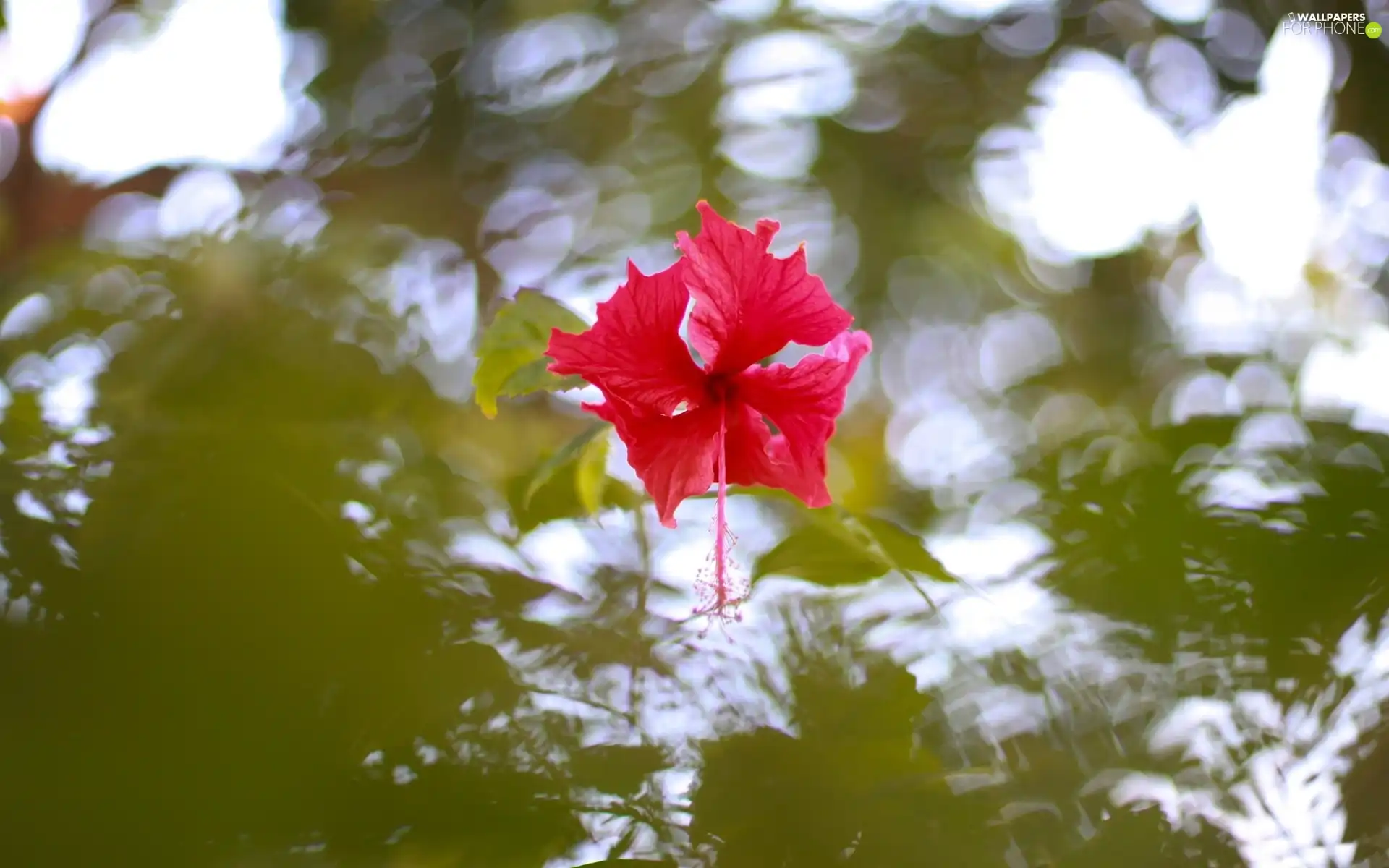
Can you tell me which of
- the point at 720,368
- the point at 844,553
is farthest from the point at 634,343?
the point at 844,553

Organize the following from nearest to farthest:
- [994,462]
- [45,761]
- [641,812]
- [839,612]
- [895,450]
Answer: [45,761]
[641,812]
[839,612]
[994,462]
[895,450]

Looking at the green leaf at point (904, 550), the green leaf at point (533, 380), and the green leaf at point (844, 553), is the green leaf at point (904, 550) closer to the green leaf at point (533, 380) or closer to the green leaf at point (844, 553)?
the green leaf at point (844, 553)

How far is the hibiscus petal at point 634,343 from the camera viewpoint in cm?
52

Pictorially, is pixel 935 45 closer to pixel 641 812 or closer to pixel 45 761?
pixel 641 812

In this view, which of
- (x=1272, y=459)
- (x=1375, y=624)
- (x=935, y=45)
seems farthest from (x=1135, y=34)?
(x=1375, y=624)

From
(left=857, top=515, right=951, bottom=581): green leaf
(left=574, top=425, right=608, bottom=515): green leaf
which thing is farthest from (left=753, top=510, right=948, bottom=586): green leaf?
(left=574, top=425, right=608, bottom=515): green leaf

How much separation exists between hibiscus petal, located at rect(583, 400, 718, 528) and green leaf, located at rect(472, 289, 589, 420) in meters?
0.04

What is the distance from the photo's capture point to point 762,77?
1319 millimetres

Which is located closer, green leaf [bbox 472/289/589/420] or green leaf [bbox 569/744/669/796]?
green leaf [bbox 569/744/669/796]

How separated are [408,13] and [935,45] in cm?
78

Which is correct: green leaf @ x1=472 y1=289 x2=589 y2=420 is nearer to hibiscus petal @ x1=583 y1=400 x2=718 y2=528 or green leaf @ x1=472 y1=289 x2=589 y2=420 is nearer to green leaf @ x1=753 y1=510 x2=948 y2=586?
hibiscus petal @ x1=583 y1=400 x2=718 y2=528

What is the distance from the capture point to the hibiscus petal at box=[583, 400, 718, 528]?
21.5 inches

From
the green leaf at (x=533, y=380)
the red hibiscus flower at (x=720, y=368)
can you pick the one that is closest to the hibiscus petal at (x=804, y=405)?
the red hibiscus flower at (x=720, y=368)

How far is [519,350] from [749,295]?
149 mm
